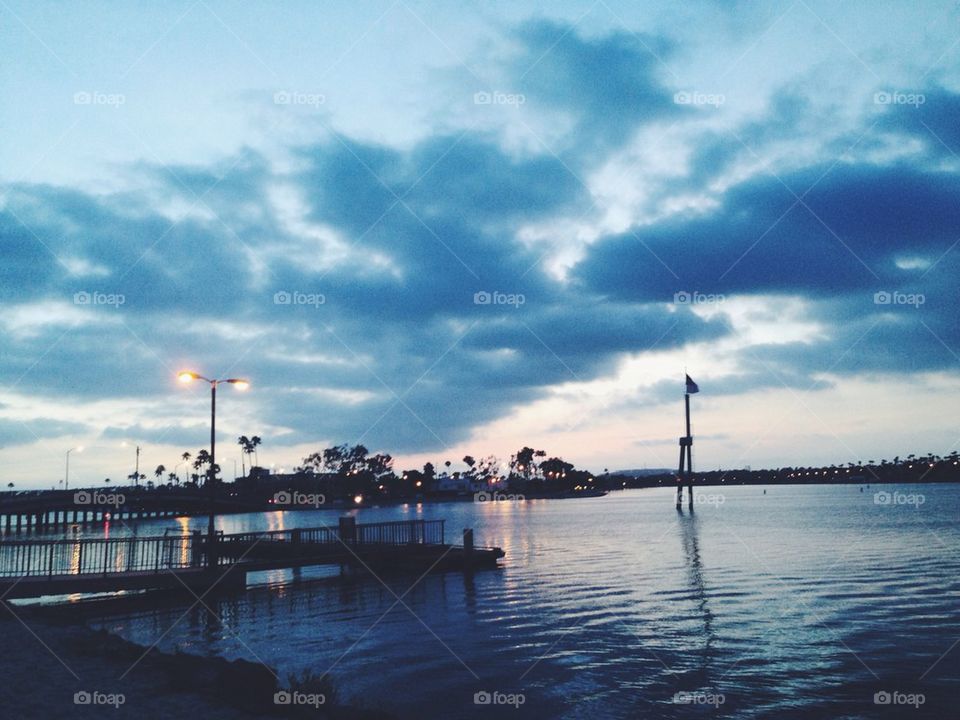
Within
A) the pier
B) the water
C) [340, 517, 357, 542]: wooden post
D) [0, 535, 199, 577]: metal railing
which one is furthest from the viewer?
[340, 517, 357, 542]: wooden post

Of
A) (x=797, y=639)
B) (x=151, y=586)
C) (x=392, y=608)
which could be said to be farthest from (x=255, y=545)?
(x=797, y=639)

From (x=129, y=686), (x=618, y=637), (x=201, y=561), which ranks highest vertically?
(x=129, y=686)

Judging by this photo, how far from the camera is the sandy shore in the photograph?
1248 cm

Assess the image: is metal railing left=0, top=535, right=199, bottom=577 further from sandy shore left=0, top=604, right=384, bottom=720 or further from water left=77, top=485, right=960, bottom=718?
sandy shore left=0, top=604, right=384, bottom=720

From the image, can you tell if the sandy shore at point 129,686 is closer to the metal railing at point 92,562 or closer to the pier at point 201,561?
the pier at point 201,561

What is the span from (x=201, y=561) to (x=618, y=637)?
78.8 feet

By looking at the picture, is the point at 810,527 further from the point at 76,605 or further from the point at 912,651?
the point at 76,605

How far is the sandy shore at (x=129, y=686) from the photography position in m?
12.5

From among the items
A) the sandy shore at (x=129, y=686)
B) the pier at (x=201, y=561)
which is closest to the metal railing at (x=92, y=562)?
the pier at (x=201, y=561)

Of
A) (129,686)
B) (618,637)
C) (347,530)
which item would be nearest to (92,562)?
(347,530)

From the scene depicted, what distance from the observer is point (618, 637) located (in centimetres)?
2345

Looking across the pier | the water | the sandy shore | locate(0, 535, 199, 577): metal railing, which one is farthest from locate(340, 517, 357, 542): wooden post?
the sandy shore

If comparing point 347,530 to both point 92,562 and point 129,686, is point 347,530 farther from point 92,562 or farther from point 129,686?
point 129,686

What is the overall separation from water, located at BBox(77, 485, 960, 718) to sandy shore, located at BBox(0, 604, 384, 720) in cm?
303
